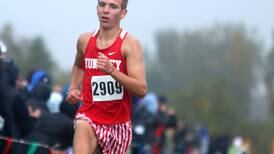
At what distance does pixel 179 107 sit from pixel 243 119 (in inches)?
187

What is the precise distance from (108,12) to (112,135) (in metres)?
1.09

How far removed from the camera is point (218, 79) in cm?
8150

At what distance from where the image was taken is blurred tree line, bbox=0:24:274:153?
228 feet

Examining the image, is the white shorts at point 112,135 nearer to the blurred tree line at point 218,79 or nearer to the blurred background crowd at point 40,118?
the blurred background crowd at point 40,118

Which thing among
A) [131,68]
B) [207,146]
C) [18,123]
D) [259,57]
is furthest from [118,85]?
[259,57]

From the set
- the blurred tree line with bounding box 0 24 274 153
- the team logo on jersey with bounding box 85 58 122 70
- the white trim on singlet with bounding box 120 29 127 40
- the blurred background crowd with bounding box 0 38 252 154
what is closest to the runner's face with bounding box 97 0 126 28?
the white trim on singlet with bounding box 120 29 127 40

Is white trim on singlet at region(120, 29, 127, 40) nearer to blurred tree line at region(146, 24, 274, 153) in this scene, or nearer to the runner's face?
the runner's face

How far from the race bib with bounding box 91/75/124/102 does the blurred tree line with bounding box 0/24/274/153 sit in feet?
168

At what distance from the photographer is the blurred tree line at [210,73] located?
6938 cm

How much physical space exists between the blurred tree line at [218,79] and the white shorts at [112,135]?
52207 millimetres

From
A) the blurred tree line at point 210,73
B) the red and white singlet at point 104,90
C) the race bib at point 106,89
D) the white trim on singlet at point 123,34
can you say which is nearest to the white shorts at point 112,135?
the red and white singlet at point 104,90

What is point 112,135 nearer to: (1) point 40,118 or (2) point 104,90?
(2) point 104,90

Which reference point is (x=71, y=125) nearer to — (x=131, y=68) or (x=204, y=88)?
(x=131, y=68)

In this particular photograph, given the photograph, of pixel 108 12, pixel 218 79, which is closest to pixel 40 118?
pixel 108 12
